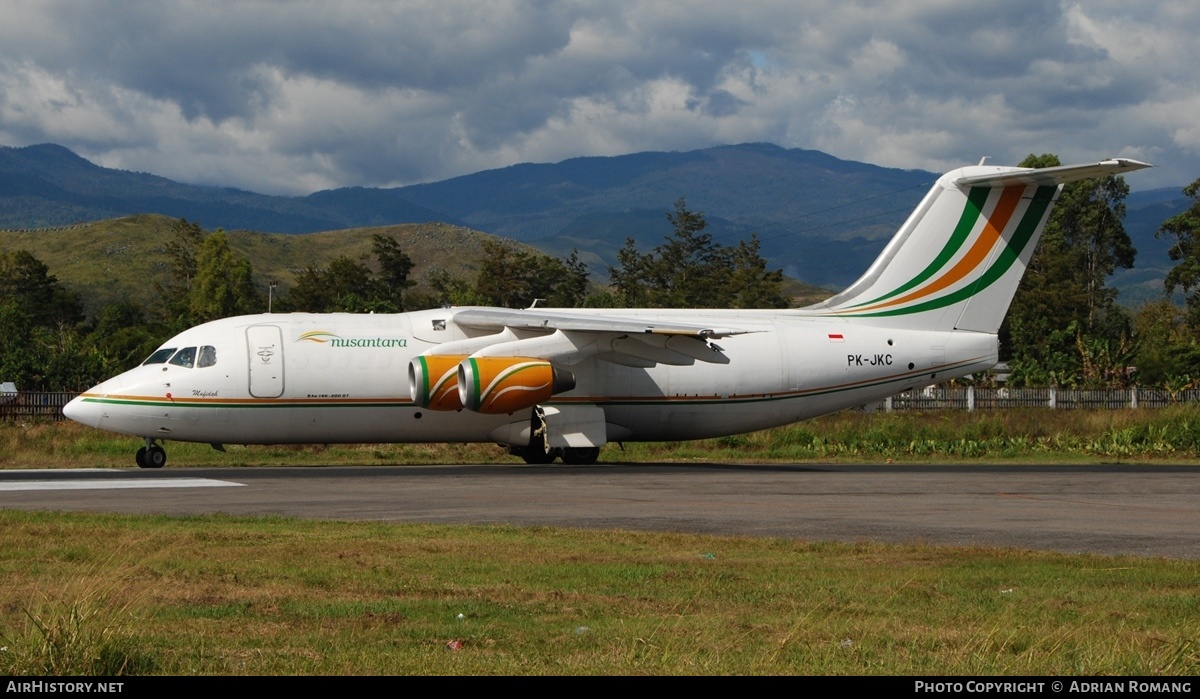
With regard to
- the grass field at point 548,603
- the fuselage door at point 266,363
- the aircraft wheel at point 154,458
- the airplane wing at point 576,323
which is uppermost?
the airplane wing at point 576,323

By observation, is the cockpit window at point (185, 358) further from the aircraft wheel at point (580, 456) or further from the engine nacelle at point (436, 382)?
the aircraft wheel at point (580, 456)

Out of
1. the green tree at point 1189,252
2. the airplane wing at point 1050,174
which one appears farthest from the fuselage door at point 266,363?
the green tree at point 1189,252

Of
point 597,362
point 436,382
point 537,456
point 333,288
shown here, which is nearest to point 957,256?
point 597,362

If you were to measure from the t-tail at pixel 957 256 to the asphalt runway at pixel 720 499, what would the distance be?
5.27 meters

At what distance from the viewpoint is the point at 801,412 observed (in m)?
31.7

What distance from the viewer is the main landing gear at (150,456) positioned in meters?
28.1

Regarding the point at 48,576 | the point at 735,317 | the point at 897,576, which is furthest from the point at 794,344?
the point at 48,576

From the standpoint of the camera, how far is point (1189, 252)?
102 meters

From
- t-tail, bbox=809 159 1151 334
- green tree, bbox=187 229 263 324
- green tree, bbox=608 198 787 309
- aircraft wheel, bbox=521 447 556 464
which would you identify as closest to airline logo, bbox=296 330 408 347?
aircraft wheel, bbox=521 447 556 464

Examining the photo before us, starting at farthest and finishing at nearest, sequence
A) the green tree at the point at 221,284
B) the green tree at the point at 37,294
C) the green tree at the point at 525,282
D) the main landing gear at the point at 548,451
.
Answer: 1. the green tree at the point at 37,294
2. the green tree at the point at 525,282
3. the green tree at the point at 221,284
4. the main landing gear at the point at 548,451

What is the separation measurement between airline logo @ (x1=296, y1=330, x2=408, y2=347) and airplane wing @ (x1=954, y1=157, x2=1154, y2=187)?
1405 cm

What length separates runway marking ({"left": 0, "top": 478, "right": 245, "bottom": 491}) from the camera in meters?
22.0

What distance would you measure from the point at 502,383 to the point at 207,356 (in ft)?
20.5
